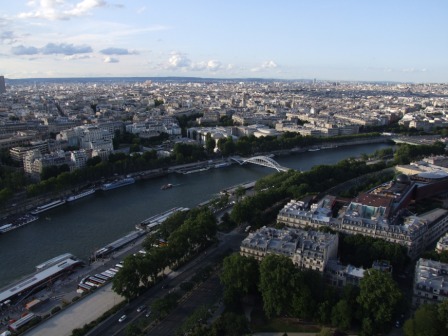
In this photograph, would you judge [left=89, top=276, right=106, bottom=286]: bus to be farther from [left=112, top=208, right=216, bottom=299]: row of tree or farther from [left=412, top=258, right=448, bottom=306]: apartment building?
[left=412, top=258, right=448, bottom=306]: apartment building

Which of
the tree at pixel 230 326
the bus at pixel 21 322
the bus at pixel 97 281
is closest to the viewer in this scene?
the tree at pixel 230 326

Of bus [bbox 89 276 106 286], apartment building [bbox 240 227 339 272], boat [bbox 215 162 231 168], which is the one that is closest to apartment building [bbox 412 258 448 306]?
apartment building [bbox 240 227 339 272]

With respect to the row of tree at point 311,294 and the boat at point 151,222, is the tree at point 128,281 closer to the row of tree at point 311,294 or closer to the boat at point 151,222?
the row of tree at point 311,294

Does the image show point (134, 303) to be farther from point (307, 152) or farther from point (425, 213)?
point (307, 152)

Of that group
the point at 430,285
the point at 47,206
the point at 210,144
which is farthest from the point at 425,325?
the point at 210,144

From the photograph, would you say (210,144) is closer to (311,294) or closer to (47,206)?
(47,206)

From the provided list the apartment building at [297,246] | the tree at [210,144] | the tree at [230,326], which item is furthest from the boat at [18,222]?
the tree at [210,144]
